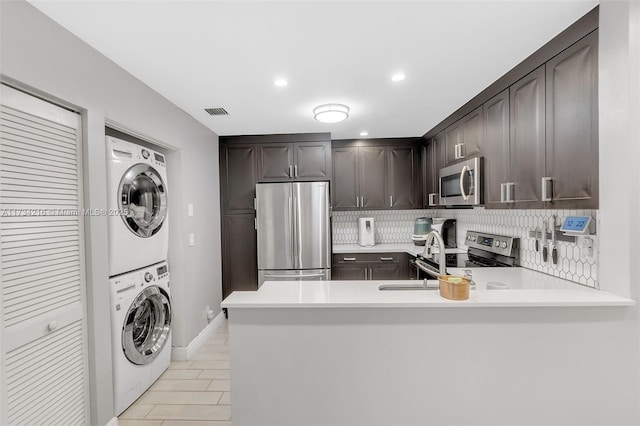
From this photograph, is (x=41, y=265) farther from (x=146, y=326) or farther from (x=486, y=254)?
(x=486, y=254)

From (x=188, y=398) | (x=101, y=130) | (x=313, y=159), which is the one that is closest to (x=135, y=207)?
(x=101, y=130)

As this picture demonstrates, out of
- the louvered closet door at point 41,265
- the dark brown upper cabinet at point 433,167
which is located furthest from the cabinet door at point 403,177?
the louvered closet door at point 41,265

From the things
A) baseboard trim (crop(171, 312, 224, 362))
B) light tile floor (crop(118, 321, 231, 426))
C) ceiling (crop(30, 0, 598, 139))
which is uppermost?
ceiling (crop(30, 0, 598, 139))

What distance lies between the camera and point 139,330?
7.94ft

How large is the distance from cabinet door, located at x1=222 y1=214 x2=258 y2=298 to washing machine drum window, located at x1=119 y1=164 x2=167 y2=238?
1356mm

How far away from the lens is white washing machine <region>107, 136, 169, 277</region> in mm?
2041

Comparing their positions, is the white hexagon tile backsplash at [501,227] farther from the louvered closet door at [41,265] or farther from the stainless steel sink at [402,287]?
the louvered closet door at [41,265]

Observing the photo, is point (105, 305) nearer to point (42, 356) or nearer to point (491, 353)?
point (42, 356)

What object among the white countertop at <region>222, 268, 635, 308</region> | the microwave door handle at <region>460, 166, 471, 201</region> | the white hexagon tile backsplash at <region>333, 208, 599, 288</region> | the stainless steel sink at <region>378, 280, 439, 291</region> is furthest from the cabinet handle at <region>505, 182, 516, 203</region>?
the stainless steel sink at <region>378, 280, 439, 291</region>

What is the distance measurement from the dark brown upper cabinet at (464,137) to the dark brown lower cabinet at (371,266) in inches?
52.9

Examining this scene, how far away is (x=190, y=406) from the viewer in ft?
7.35

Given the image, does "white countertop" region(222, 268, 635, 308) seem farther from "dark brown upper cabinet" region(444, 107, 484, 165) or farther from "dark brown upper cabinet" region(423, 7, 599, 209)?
"dark brown upper cabinet" region(444, 107, 484, 165)

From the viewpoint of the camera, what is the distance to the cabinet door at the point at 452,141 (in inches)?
122

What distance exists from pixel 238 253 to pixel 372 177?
2.10 m
